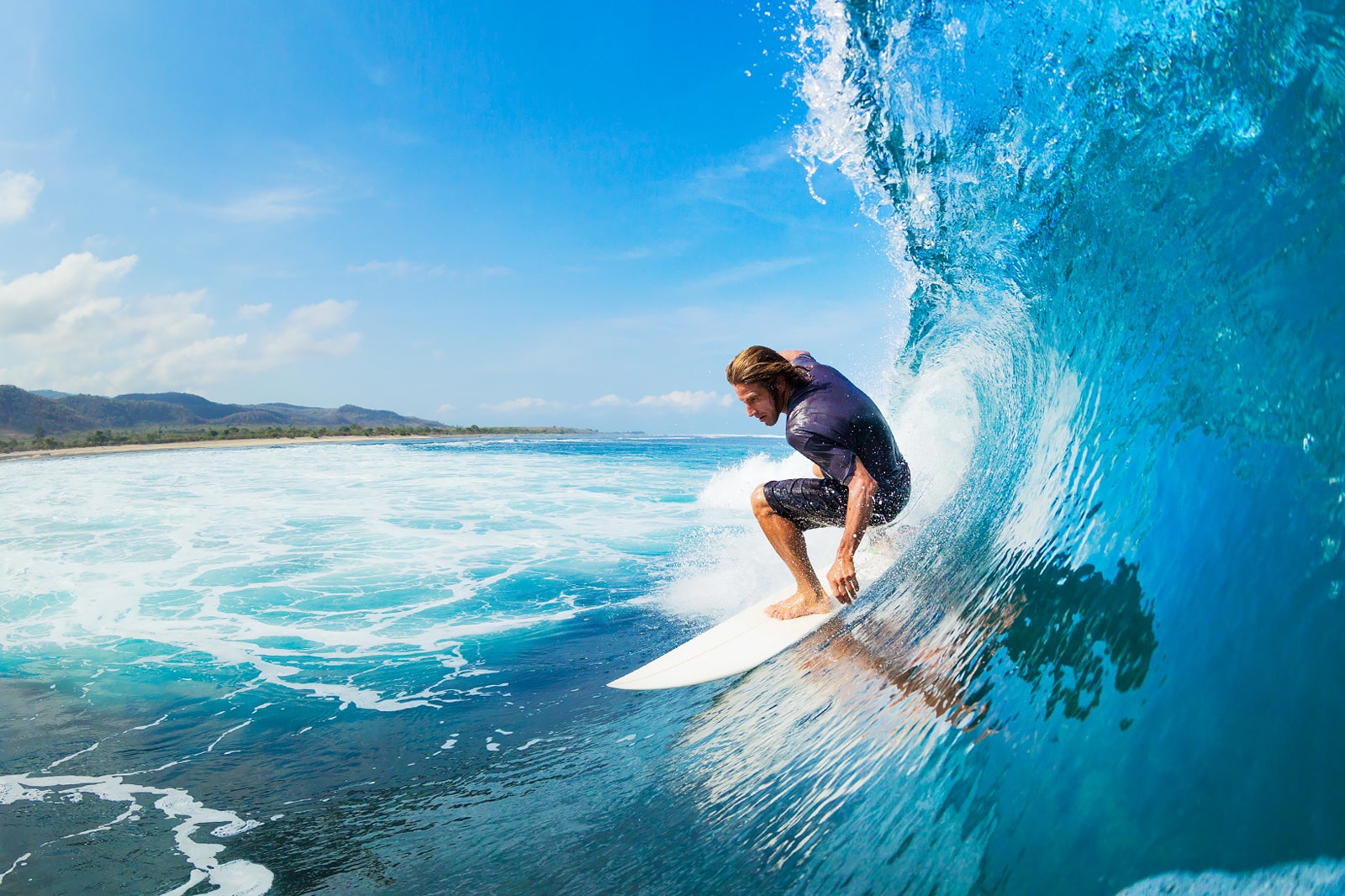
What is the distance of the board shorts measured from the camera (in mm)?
3496

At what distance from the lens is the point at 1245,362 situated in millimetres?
1934

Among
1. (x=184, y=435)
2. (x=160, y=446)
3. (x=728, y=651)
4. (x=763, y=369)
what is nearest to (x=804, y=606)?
(x=728, y=651)

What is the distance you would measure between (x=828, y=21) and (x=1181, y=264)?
3289 millimetres

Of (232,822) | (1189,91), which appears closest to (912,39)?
(1189,91)

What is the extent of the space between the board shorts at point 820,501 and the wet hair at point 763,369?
1.80 ft

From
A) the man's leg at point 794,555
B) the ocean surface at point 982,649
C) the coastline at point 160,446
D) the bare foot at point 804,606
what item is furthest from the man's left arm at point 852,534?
the coastline at point 160,446

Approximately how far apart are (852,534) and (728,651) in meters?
1.08

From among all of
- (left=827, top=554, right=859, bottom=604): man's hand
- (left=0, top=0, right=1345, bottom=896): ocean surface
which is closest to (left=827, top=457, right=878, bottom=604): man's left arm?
(left=827, top=554, right=859, bottom=604): man's hand

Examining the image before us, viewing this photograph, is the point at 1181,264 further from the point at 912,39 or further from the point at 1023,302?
the point at 912,39

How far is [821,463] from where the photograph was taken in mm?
3355

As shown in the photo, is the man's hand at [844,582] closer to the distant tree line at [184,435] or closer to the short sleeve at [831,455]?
the short sleeve at [831,455]

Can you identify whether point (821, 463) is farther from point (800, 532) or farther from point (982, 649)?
point (982, 649)

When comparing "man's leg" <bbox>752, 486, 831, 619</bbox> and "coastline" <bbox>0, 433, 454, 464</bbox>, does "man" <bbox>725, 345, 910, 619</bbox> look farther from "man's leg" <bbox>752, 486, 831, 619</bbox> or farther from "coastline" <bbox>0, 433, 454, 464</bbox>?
"coastline" <bbox>0, 433, 454, 464</bbox>

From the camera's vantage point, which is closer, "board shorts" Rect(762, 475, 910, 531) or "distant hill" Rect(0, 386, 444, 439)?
"board shorts" Rect(762, 475, 910, 531)
